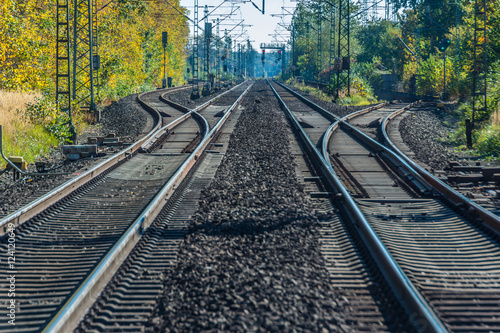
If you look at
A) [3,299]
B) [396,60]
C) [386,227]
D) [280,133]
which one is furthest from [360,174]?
[396,60]

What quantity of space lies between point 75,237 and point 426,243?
4.25 metres

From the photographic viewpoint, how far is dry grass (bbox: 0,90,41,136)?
12891mm

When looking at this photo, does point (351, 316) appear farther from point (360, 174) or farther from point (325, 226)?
point (360, 174)

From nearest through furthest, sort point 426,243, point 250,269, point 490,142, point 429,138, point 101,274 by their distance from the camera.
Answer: point 101,274 → point 250,269 → point 426,243 → point 490,142 → point 429,138

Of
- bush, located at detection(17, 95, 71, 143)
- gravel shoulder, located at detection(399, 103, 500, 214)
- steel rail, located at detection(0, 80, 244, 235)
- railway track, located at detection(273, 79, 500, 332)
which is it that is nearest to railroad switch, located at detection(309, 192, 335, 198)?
railway track, located at detection(273, 79, 500, 332)

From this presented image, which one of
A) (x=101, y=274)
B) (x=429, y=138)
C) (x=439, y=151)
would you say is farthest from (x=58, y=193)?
(x=429, y=138)

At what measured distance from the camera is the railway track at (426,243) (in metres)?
4.07

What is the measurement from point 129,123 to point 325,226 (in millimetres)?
14207

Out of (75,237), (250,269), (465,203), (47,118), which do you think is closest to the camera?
(250,269)

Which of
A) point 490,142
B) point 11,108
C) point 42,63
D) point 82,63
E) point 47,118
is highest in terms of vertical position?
point 82,63

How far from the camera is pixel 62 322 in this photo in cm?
364

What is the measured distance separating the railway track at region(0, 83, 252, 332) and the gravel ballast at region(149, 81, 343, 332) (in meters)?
0.64

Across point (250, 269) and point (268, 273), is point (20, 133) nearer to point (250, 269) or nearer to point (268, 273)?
point (250, 269)

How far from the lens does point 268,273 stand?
4.72 meters
